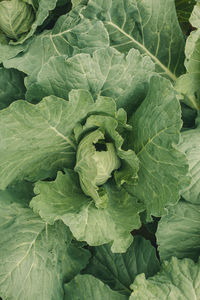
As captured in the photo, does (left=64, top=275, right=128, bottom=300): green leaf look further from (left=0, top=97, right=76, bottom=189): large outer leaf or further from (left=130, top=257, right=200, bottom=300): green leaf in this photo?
(left=0, top=97, right=76, bottom=189): large outer leaf

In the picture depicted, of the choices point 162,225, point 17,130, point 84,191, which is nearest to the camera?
point 17,130

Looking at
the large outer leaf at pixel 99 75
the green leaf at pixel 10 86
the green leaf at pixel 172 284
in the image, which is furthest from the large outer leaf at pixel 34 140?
the green leaf at pixel 172 284


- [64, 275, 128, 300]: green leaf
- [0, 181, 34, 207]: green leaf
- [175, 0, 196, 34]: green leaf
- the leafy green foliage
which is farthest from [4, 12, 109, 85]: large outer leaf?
[64, 275, 128, 300]: green leaf

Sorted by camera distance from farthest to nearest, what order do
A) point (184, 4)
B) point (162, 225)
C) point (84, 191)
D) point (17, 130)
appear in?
point (184, 4), point (162, 225), point (84, 191), point (17, 130)

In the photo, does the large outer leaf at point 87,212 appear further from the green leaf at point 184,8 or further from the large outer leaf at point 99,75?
the green leaf at point 184,8

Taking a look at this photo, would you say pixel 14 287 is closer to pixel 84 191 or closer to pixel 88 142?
pixel 84 191

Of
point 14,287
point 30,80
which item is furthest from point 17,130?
point 14,287
